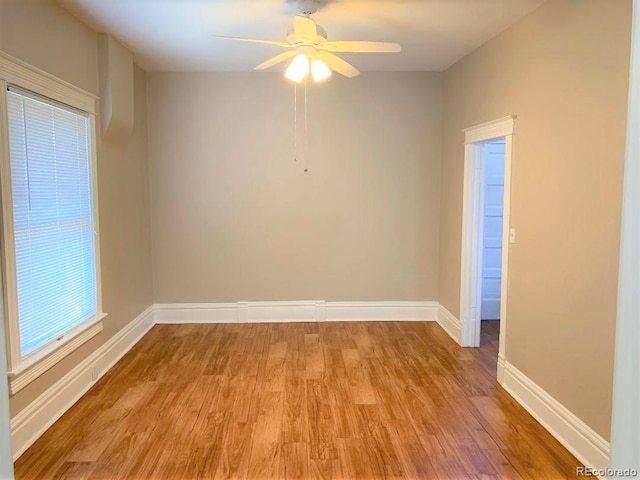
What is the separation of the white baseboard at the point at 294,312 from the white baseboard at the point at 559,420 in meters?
1.78

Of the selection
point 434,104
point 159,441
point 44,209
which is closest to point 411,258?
point 434,104

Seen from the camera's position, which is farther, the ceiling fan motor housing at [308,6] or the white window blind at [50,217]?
the ceiling fan motor housing at [308,6]

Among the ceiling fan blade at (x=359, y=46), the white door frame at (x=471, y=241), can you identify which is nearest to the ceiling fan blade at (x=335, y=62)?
the ceiling fan blade at (x=359, y=46)

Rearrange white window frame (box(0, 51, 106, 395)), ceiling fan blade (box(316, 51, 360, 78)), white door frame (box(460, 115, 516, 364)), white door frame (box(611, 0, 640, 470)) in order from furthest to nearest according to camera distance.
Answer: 1. white door frame (box(460, 115, 516, 364))
2. ceiling fan blade (box(316, 51, 360, 78))
3. white window frame (box(0, 51, 106, 395))
4. white door frame (box(611, 0, 640, 470))

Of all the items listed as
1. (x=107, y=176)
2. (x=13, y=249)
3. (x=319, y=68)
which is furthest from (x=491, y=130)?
(x=13, y=249)

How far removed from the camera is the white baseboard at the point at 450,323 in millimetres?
4407

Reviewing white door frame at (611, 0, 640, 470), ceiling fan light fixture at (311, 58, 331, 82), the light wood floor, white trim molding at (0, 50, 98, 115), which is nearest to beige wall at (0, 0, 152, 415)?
white trim molding at (0, 50, 98, 115)

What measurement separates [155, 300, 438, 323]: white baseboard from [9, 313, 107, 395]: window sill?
1.48 m

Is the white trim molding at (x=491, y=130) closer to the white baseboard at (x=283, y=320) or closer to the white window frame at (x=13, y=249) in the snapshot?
the white baseboard at (x=283, y=320)

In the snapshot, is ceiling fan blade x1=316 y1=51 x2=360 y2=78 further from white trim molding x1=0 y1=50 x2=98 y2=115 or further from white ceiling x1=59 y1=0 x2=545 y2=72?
white trim molding x1=0 y1=50 x2=98 y2=115

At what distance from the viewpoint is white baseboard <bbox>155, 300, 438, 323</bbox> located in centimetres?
507

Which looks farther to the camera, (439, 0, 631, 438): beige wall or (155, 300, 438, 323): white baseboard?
(155, 300, 438, 323): white baseboard

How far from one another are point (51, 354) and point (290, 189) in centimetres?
283

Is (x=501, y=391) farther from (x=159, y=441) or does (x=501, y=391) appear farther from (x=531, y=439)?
(x=159, y=441)
